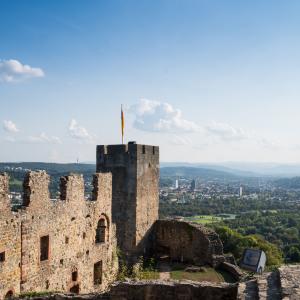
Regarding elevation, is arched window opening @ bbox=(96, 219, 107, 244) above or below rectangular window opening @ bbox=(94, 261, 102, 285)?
above

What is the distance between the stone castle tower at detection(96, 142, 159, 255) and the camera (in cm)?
2498

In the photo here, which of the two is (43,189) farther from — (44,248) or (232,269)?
(232,269)

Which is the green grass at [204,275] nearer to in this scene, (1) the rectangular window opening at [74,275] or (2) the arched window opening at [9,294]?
(1) the rectangular window opening at [74,275]

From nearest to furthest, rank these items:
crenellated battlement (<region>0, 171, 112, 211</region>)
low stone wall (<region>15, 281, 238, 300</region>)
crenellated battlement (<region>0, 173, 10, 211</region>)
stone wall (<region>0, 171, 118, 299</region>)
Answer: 1. low stone wall (<region>15, 281, 238, 300</region>)
2. crenellated battlement (<region>0, 173, 10, 211</region>)
3. crenellated battlement (<region>0, 171, 112, 211</region>)
4. stone wall (<region>0, 171, 118, 299</region>)

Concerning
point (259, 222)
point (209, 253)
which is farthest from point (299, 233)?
point (209, 253)

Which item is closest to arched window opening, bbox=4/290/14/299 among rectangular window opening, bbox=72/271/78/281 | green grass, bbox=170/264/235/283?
rectangular window opening, bbox=72/271/78/281

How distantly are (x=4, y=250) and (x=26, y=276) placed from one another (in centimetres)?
164

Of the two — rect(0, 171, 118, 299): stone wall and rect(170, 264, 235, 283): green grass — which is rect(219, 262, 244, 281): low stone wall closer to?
rect(170, 264, 235, 283): green grass

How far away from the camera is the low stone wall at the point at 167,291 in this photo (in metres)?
13.6

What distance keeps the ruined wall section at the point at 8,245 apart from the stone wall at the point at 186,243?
13046 mm

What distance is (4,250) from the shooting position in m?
14.1

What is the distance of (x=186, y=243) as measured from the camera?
26.4m

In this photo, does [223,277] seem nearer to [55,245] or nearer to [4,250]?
[55,245]

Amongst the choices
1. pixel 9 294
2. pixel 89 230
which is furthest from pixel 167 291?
pixel 89 230
